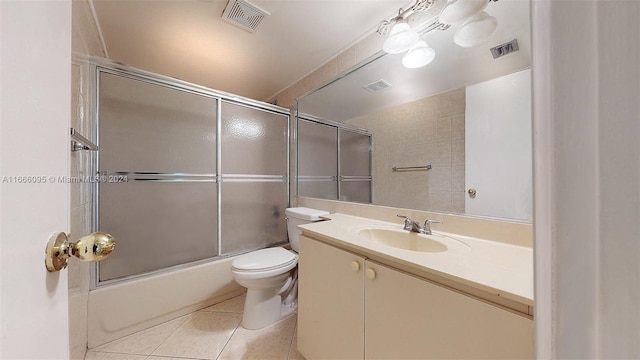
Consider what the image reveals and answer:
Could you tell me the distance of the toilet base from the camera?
1.42 m

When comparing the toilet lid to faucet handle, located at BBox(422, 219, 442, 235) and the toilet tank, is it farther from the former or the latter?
faucet handle, located at BBox(422, 219, 442, 235)

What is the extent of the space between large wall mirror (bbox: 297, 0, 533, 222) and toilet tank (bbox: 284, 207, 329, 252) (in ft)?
1.50

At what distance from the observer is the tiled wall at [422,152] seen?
1099mm

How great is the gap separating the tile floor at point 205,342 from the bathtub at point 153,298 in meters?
0.06

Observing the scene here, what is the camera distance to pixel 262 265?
55.4 inches

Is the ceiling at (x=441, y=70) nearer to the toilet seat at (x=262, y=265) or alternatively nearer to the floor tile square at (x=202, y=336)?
the toilet seat at (x=262, y=265)

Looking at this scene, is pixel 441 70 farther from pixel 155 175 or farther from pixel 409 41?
pixel 155 175

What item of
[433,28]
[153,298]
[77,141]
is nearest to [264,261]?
[153,298]

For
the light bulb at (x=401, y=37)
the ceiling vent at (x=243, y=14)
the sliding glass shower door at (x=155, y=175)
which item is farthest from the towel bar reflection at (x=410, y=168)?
the sliding glass shower door at (x=155, y=175)

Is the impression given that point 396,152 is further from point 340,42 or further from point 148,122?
point 148,122

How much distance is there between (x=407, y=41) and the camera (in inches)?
46.8

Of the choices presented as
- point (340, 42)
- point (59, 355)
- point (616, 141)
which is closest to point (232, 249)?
point (59, 355)

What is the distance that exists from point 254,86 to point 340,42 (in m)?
1.16

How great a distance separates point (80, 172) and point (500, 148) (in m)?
2.00
